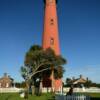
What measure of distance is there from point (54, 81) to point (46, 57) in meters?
7.76

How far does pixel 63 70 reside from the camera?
186 ft

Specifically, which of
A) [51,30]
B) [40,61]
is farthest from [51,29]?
[40,61]

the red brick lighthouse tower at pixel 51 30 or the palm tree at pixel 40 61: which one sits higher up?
the red brick lighthouse tower at pixel 51 30

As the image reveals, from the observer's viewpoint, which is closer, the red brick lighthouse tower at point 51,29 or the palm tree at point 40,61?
the palm tree at point 40,61

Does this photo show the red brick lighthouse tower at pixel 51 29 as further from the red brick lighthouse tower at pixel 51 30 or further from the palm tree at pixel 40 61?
the palm tree at pixel 40 61

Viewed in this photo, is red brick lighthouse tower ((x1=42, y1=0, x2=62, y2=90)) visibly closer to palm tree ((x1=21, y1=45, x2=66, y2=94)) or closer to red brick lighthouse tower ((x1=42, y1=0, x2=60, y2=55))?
red brick lighthouse tower ((x1=42, y1=0, x2=60, y2=55))

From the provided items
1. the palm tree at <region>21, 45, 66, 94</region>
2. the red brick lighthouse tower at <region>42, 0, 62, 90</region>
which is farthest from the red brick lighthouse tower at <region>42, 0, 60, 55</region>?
the palm tree at <region>21, 45, 66, 94</region>

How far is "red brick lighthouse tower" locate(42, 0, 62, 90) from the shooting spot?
5688cm

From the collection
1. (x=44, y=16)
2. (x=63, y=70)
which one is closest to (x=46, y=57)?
(x=63, y=70)

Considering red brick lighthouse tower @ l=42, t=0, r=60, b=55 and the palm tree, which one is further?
red brick lighthouse tower @ l=42, t=0, r=60, b=55

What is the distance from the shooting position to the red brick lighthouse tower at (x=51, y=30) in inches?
2239

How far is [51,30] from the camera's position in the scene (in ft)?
187

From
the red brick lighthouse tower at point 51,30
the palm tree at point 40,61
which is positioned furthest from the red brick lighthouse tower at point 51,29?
the palm tree at point 40,61

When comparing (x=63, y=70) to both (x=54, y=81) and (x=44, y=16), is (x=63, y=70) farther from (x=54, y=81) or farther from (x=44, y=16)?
(x=44, y=16)
